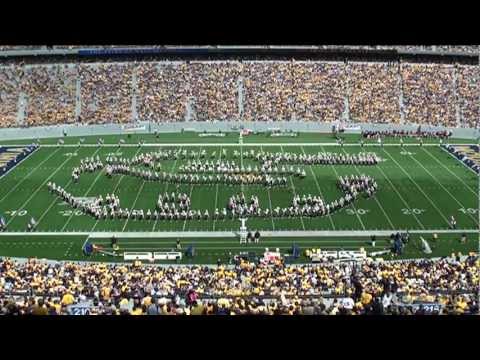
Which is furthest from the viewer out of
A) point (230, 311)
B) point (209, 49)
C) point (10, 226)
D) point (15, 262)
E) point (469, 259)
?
point (209, 49)

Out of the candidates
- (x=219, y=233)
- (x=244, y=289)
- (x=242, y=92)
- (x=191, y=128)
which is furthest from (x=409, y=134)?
(x=244, y=289)

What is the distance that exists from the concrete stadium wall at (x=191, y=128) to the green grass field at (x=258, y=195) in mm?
3929

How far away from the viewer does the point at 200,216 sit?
757 inches

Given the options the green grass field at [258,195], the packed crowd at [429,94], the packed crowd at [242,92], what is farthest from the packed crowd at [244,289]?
the packed crowd at [429,94]

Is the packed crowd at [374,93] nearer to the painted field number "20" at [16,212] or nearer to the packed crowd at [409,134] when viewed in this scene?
the packed crowd at [409,134]

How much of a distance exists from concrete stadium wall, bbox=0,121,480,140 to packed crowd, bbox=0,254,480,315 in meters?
19.5

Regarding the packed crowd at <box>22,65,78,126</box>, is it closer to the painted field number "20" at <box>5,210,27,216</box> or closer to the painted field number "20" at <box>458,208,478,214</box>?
the painted field number "20" at <box>5,210,27,216</box>

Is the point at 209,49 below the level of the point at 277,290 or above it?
above

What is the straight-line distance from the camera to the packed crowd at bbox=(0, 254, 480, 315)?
9984 millimetres

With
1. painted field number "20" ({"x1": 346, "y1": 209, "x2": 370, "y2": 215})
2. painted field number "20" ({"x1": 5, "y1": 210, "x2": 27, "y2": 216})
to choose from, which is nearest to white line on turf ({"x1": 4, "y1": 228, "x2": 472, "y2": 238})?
painted field number "20" ({"x1": 346, "y1": 209, "x2": 370, "y2": 215})

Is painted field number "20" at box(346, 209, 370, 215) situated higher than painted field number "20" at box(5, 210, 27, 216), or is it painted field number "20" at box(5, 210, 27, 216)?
painted field number "20" at box(346, 209, 370, 215)
